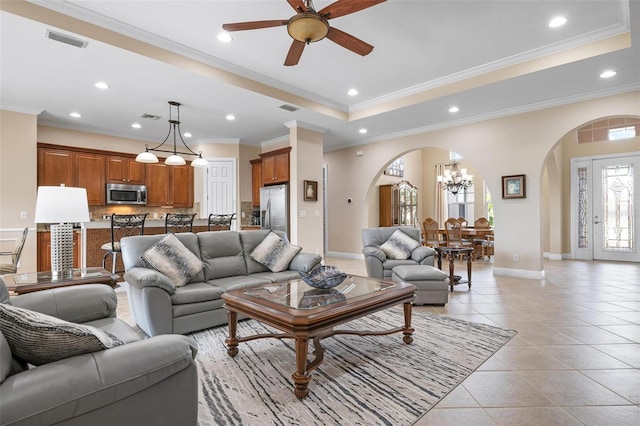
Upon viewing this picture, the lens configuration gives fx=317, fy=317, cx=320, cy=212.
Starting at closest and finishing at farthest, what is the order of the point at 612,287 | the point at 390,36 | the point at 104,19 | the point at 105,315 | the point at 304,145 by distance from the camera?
1. the point at 105,315
2. the point at 104,19
3. the point at 390,36
4. the point at 612,287
5. the point at 304,145

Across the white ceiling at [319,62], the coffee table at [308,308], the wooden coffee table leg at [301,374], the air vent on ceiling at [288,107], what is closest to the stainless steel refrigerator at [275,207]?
the white ceiling at [319,62]

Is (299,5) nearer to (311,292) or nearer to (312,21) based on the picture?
(312,21)

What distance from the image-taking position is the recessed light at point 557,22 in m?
3.35

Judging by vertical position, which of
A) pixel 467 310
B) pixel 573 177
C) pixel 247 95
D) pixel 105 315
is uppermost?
pixel 247 95

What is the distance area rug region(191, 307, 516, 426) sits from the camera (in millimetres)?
1785

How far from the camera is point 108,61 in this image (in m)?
3.70

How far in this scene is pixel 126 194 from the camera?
7.00 m

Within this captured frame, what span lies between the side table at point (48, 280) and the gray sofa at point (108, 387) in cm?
142

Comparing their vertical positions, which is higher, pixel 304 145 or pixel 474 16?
pixel 474 16

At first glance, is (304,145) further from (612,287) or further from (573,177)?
(573,177)

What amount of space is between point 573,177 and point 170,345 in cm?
953

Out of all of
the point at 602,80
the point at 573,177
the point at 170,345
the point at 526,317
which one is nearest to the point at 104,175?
the point at 170,345

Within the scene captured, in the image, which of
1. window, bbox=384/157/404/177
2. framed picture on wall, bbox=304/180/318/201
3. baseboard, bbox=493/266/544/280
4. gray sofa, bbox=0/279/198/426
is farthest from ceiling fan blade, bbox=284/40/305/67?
window, bbox=384/157/404/177

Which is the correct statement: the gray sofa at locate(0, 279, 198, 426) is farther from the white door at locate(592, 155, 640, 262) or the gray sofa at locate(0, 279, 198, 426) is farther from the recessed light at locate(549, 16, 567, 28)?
the white door at locate(592, 155, 640, 262)
